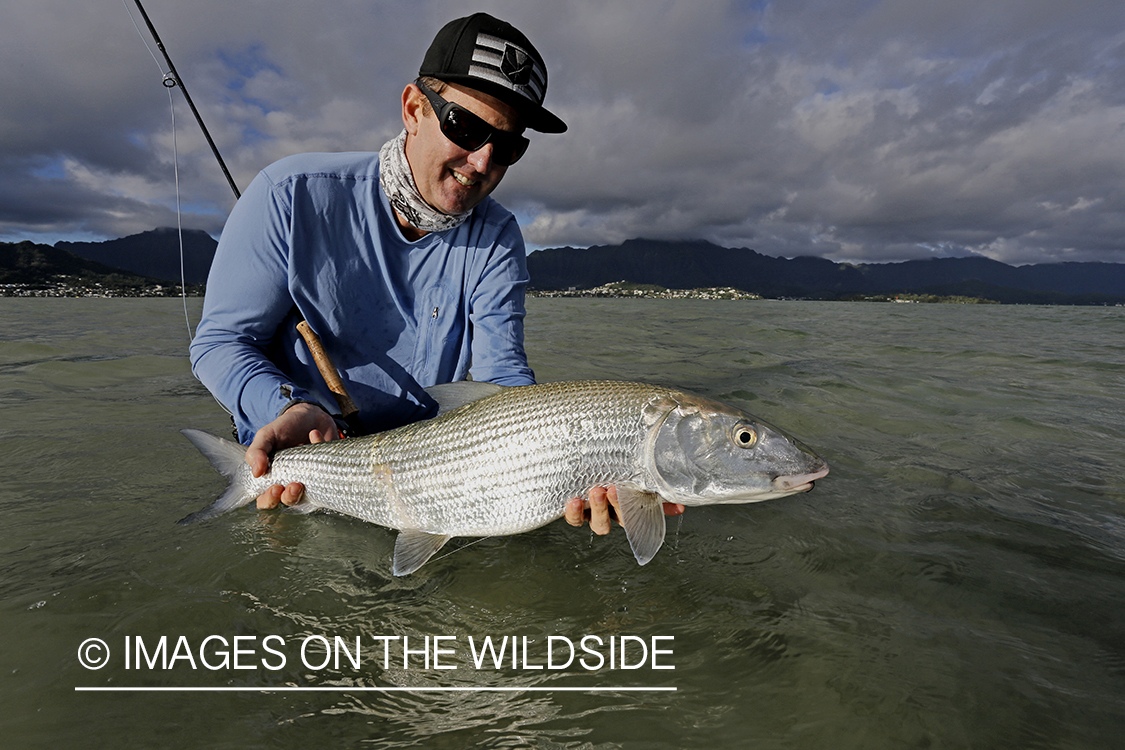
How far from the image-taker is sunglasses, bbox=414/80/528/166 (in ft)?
11.6

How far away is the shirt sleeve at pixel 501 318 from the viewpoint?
4164 mm

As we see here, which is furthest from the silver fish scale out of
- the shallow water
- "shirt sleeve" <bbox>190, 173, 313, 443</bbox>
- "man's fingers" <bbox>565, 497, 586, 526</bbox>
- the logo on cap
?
the logo on cap

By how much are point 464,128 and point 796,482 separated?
2.89 m


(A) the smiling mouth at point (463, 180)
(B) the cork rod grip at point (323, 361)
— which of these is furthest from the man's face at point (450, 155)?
(B) the cork rod grip at point (323, 361)

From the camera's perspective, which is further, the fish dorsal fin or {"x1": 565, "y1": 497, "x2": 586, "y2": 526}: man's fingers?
the fish dorsal fin

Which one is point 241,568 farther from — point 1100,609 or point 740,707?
point 1100,609

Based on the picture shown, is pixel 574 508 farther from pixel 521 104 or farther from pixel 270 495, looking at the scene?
pixel 521 104

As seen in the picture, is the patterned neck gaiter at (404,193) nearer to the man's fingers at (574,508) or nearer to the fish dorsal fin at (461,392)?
the fish dorsal fin at (461,392)

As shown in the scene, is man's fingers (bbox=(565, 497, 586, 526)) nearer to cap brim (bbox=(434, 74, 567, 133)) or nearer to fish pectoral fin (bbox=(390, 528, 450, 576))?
fish pectoral fin (bbox=(390, 528, 450, 576))

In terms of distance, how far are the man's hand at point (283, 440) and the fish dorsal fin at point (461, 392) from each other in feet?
3.09

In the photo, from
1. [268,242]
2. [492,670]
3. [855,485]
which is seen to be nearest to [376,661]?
[492,670]

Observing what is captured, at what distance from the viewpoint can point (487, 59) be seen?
11.2 ft

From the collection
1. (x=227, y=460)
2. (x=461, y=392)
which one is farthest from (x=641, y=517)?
(x=227, y=460)

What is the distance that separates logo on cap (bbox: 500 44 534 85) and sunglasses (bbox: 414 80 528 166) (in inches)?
12.3
